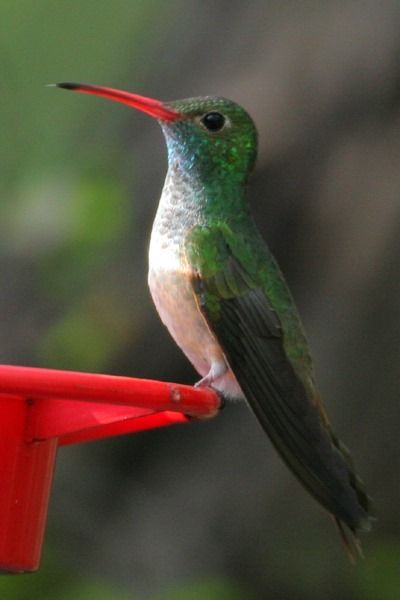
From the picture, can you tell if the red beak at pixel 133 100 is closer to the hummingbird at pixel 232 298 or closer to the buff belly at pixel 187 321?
the hummingbird at pixel 232 298

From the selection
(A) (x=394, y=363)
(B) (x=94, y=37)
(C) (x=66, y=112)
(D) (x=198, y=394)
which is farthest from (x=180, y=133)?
(B) (x=94, y=37)

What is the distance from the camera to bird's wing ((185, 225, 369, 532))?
3275 millimetres

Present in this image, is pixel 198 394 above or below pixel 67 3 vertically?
below

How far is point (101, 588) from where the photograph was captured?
508cm

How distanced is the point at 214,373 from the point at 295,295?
5.86 feet

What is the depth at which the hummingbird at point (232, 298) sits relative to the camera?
3.35m

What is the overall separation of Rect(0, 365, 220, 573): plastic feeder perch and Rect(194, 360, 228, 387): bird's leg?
0.62 m

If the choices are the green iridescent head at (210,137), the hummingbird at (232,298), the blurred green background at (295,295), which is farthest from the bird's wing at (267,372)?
the blurred green background at (295,295)

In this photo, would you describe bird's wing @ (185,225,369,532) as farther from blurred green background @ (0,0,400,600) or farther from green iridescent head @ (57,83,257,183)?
blurred green background @ (0,0,400,600)

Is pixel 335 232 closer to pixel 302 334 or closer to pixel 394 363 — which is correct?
pixel 394 363

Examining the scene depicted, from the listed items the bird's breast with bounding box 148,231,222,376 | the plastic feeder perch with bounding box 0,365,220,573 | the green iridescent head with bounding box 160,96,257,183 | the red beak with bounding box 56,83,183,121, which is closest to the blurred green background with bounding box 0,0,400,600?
the green iridescent head with bounding box 160,96,257,183

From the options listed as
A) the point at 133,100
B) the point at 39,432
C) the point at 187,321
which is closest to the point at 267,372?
the point at 187,321

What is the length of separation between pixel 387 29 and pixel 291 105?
19.0 inches

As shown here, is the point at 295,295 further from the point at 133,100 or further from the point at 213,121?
the point at 133,100
